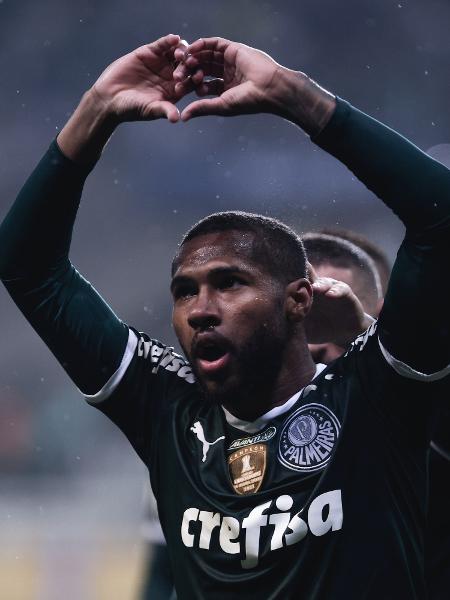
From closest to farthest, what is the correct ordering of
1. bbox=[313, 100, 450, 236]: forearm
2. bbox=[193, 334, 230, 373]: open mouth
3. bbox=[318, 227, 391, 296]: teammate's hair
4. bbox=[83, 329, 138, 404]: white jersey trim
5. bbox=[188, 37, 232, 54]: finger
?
bbox=[313, 100, 450, 236]: forearm → bbox=[188, 37, 232, 54]: finger → bbox=[193, 334, 230, 373]: open mouth → bbox=[83, 329, 138, 404]: white jersey trim → bbox=[318, 227, 391, 296]: teammate's hair

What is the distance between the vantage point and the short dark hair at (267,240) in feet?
9.31

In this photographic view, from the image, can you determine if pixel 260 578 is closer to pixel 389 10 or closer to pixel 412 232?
pixel 412 232

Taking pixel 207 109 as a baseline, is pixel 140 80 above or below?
above

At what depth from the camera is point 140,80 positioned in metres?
2.65

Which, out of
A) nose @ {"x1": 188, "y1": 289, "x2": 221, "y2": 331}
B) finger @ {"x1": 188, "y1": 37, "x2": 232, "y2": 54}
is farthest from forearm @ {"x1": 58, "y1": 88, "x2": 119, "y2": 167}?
nose @ {"x1": 188, "y1": 289, "x2": 221, "y2": 331}

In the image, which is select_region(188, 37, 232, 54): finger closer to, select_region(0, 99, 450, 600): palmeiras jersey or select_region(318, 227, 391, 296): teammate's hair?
select_region(0, 99, 450, 600): palmeiras jersey

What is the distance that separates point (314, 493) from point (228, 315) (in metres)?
0.53

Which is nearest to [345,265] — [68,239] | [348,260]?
[348,260]

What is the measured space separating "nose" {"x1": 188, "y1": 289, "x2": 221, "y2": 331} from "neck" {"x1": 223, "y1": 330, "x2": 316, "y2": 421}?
23 cm

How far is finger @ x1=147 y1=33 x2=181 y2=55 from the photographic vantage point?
8.48ft

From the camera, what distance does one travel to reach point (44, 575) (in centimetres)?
1146

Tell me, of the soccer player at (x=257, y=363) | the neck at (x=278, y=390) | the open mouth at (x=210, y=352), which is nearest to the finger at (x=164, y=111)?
the soccer player at (x=257, y=363)

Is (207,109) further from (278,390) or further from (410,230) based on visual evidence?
(278,390)

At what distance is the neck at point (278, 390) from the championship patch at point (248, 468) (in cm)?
14
